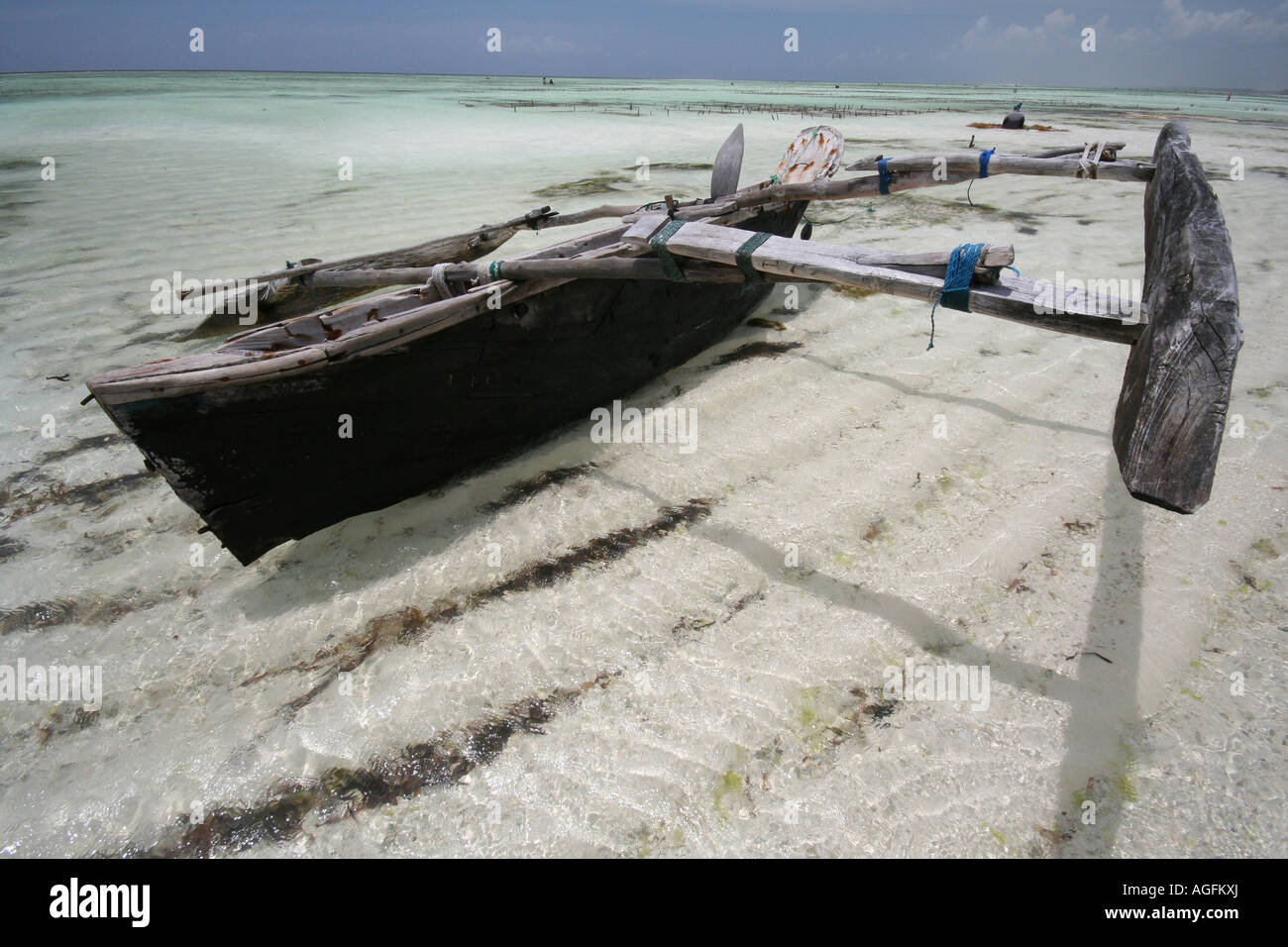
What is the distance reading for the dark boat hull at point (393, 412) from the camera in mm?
2416

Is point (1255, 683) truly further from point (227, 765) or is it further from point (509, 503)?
point (227, 765)

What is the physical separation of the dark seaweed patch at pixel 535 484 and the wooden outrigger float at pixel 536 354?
269mm

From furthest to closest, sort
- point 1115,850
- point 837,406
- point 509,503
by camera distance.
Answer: point 837,406 < point 509,503 < point 1115,850

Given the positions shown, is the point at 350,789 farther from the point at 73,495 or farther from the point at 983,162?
the point at 983,162

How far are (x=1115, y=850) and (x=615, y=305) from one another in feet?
10.3

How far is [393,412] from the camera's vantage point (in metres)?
2.86

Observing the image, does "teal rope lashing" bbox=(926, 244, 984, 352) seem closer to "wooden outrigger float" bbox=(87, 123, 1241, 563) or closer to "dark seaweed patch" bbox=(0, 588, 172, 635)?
"wooden outrigger float" bbox=(87, 123, 1241, 563)

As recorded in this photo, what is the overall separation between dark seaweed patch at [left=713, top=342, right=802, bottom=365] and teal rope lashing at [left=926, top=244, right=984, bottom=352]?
246cm

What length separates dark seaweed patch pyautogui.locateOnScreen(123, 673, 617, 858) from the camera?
1.88 meters

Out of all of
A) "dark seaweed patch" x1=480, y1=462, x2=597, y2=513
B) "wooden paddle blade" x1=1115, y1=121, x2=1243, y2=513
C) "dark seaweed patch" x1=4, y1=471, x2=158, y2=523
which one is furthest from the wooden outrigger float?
"dark seaweed patch" x1=4, y1=471, x2=158, y2=523

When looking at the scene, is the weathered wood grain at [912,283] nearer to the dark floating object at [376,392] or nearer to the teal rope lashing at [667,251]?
the teal rope lashing at [667,251]

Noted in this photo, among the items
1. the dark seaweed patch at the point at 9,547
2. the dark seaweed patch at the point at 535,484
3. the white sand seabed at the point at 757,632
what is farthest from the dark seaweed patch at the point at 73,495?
the dark seaweed patch at the point at 535,484
